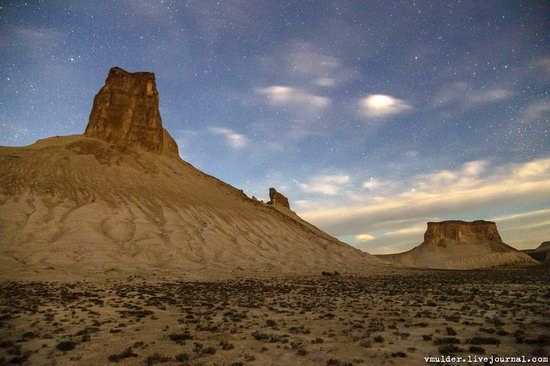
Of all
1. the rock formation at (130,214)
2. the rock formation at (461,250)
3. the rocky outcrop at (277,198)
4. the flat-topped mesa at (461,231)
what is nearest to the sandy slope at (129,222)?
the rock formation at (130,214)

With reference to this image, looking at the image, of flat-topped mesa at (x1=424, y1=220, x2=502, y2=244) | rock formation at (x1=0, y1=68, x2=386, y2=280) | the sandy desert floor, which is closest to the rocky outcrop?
rock formation at (x1=0, y1=68, x2=386, y2=280)

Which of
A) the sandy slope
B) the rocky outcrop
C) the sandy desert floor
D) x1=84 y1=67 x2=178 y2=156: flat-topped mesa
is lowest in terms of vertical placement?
the sandy desert floor

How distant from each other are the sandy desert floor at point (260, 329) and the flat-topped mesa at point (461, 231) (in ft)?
506

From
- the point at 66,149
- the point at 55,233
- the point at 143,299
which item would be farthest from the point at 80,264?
the point at 66,149

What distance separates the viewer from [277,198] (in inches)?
6029

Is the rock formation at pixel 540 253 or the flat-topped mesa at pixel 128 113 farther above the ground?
the flat-topped mesa at pixel 128 113

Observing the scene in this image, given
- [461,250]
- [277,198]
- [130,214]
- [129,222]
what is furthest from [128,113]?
[461,250]

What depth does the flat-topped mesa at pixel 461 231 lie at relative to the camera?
16738 centimetres

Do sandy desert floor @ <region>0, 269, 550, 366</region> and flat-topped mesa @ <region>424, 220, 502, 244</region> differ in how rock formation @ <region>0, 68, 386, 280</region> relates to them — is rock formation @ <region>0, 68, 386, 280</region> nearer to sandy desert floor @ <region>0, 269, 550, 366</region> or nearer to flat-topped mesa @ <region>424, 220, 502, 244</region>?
sandy desert floor @ <region>0, 269, 550, 366</region>

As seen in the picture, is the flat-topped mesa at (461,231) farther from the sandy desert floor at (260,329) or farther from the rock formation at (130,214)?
the sandy desert floor at (260,329)

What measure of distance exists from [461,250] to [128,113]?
14011cm

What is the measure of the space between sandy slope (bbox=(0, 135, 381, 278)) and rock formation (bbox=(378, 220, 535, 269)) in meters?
65.8

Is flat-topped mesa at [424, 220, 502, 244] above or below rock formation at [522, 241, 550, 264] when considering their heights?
above

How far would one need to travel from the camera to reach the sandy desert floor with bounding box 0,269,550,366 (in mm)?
12086
